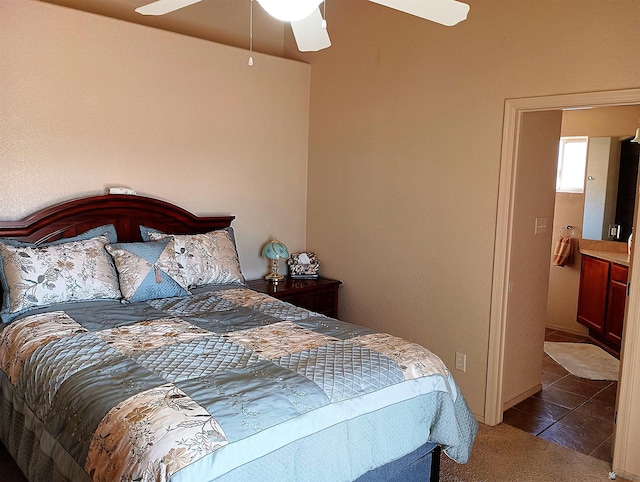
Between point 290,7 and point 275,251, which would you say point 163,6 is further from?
point 275,251

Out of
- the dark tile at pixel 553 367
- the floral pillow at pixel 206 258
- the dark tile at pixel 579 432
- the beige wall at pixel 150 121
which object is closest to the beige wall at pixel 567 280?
the dark tile at pixel 553 367

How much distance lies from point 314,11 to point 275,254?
245 cm

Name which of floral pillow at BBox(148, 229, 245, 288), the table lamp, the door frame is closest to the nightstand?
the table lamp

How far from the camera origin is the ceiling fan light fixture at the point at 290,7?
1.76 m

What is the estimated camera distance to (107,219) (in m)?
3.54

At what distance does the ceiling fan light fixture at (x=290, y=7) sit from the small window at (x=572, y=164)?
4.49m

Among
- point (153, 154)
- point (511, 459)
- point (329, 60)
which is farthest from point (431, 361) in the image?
point (329, 60)

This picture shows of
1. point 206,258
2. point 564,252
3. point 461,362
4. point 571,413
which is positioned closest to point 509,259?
point 461,362

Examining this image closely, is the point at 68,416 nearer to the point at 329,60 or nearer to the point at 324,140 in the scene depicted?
the point at 324,140

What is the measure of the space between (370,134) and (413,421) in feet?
8.00

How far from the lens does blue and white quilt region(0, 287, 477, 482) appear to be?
5.71ft

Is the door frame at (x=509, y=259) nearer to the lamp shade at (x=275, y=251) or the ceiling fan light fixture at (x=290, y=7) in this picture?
the lamp shade at (x=275, y=251)

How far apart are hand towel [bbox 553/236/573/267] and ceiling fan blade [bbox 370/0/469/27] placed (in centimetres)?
415

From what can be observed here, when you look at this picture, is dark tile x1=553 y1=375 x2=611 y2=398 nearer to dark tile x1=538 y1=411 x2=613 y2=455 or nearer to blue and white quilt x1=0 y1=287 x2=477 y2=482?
dark tile x1=538 y1=411 x2=613 y2=455
